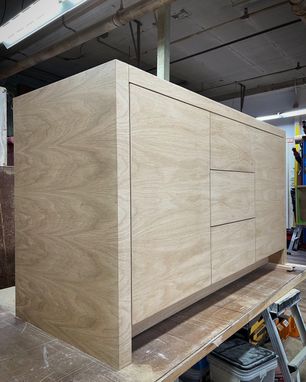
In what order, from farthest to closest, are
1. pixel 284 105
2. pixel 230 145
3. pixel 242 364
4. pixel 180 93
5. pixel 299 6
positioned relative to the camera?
1. pixel 284 105
2. pixel 299 6
3. pixel 242 364
4. pixel 230 145
5. pixel 180 93

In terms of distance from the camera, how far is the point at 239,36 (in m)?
3.36

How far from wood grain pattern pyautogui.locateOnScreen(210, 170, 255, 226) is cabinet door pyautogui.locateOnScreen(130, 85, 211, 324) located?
0.06m

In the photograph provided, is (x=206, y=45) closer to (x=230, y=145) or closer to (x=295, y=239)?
(x=230, y=145)

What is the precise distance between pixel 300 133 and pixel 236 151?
202 inches

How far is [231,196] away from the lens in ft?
4.41

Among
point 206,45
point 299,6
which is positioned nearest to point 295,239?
point 206,45

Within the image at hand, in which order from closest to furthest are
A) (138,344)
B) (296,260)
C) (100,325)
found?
(100,325)
(138,344)
(296,260)

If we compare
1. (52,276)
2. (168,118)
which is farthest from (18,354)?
(168,118)

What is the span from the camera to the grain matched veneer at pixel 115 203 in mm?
820

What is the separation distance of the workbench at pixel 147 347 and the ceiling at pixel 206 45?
254 centimetres

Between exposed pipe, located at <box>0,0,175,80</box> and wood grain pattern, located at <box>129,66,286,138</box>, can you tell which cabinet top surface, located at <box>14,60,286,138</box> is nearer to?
wood grain pattern, located at <box>129,66,286,138</box>

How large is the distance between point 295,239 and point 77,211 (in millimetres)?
5135

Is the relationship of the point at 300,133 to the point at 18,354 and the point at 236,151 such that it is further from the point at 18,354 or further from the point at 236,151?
the point at 18,354

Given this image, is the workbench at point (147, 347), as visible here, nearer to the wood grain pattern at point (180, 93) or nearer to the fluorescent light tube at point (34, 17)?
the wood grain pattern at point (180, 93)
